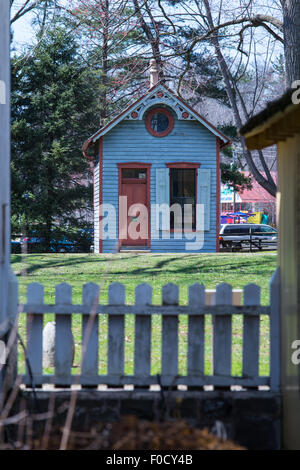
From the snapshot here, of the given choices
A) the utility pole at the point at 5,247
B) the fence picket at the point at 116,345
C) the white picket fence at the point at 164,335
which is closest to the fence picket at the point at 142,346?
the white picket fence at the point at 164,335

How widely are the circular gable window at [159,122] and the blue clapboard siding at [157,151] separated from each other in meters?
0.16

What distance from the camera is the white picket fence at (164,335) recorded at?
445cm

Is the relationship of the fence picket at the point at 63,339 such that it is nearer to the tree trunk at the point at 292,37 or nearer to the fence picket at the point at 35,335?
the fence picket at the point at 35,335

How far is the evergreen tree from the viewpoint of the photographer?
27344mm

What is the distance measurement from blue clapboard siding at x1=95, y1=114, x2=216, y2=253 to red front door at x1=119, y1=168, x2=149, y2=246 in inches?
A: 11.4

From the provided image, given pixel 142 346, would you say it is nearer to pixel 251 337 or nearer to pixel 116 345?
pixel 116 345

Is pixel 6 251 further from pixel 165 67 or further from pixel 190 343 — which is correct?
pixel 165 67

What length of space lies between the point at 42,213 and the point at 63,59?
7.88 metres

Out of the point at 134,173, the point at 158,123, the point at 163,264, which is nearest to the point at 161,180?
the point at 134,173

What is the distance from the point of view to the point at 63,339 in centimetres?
456

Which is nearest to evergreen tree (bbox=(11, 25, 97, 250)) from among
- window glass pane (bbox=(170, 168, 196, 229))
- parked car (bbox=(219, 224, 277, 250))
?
parked car (bbox=(219, 224, 277, 250))

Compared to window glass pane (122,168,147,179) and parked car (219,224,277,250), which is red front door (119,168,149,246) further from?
parked car (219,224,277,250)

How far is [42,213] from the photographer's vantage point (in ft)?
89.0
